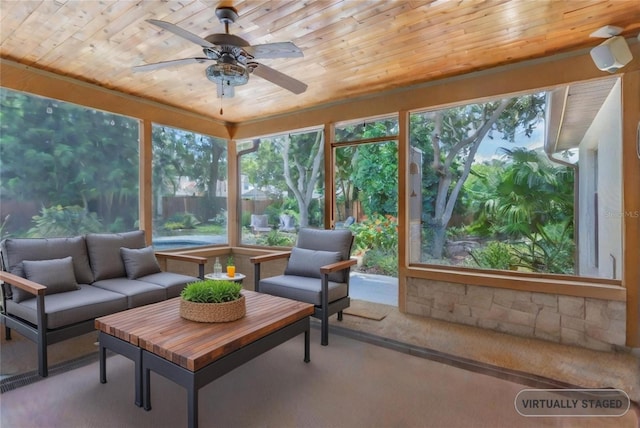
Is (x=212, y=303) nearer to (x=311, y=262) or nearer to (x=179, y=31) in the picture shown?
(x=311, y=262)

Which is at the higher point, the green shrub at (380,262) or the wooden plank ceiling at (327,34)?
the wooden plank ceiling at (327,34)

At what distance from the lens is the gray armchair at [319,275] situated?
119 inches

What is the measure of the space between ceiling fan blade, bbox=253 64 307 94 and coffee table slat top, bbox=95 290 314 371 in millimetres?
1721

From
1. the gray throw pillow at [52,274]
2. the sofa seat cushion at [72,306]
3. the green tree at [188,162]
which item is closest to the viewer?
the sofa seat cushion at [72,306]

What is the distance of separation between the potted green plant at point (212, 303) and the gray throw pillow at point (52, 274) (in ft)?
4.39

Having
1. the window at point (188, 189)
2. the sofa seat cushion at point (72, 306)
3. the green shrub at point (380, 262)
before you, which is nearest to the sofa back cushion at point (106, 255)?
the sofa seat cushion at point (72, 306)

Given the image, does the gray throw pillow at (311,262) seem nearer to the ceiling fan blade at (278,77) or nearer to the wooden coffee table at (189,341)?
the wooden coffee table at (189,341)

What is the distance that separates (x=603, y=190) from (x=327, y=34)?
2.73 metres

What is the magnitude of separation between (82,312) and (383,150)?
3.35 meters

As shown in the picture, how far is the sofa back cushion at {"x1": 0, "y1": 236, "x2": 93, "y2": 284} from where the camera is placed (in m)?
2.82

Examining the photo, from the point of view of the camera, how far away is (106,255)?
11.0 feet

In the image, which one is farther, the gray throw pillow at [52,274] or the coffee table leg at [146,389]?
the gray throw pillow at [52,274]

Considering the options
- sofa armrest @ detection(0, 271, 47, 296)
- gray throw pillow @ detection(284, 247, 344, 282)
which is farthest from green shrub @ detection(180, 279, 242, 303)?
gray throw pillow @ detection(284, 247, 344, 282)

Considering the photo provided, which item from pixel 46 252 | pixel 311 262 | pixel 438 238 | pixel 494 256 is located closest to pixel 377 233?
pixel 438 238
